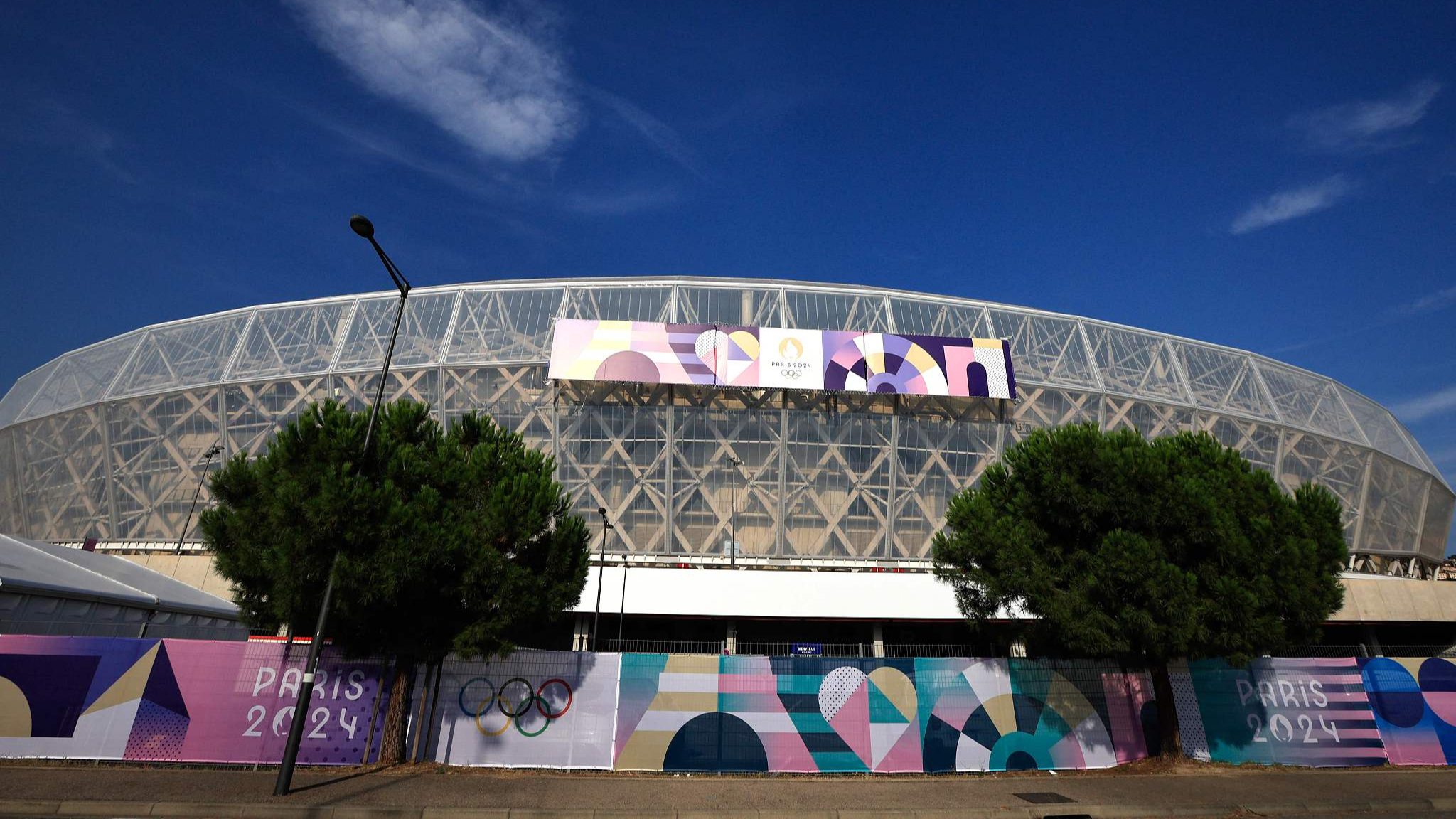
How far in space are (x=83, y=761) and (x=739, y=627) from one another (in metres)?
25.7

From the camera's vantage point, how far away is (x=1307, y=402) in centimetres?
4116

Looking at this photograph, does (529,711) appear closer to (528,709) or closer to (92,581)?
(528,709)

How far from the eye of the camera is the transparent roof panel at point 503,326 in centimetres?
3444

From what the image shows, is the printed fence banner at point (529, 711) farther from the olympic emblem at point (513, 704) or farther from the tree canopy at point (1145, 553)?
the tree canopy at point (1145, 553)

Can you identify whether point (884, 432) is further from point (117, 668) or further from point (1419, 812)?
point (117, 668)

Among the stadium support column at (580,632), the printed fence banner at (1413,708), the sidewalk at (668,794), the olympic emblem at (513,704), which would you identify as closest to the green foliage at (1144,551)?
the printed fence banner at (1413,708)

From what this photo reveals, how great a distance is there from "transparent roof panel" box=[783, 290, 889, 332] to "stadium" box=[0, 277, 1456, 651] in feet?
0.31

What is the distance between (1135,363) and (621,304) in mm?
28142

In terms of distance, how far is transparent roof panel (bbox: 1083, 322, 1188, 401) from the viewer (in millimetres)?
37094

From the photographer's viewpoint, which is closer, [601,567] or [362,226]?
[362,226]

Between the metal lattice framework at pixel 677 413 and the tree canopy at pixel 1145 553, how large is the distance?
54.6 ft

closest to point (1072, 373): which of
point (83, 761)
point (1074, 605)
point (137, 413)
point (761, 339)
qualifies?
point (761, 339)

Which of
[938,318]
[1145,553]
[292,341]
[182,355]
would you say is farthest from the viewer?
[182,355]

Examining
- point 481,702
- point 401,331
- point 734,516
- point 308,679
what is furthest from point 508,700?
point 401,331
